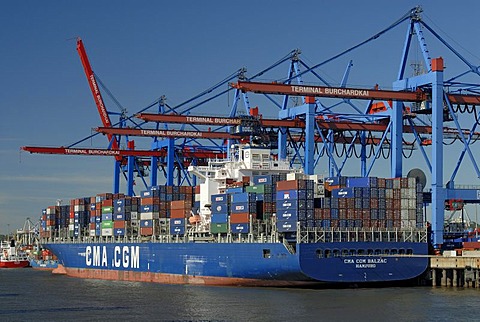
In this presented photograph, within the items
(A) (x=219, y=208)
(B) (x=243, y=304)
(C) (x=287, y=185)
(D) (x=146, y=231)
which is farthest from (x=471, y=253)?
(D) (x=146, y=231)

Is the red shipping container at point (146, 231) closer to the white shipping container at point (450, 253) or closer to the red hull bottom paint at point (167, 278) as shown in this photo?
the red hull bottom paint at point (167, 278)

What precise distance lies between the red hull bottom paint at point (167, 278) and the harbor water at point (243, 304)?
77 centimetres

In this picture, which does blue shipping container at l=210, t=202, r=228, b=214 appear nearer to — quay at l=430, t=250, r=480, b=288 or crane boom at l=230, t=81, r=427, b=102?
crane boom at l=230, t=81, r=427, b=102

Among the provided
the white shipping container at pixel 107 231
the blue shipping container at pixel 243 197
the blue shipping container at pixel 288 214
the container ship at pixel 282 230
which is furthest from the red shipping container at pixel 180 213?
the blue shipping container at pixel 288 214

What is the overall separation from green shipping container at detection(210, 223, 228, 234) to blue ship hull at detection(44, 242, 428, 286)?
3.70 ft

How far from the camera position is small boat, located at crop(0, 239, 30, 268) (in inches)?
5027

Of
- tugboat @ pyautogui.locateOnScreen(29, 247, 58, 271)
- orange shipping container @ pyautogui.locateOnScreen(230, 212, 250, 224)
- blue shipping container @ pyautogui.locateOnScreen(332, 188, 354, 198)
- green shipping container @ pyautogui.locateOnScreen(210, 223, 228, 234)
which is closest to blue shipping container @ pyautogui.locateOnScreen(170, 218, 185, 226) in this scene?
green shipping container @ pyautogui.locateOnScreen(210, 223, 228, 234)

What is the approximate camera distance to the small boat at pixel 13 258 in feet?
419

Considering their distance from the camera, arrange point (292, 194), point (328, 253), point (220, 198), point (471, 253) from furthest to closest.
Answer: point (220, 198), point (471, 253), point (292, 194), point (328, 253)

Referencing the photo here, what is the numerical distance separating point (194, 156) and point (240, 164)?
26279 mm

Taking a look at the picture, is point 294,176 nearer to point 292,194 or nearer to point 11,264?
point 292,194

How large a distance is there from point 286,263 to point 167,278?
1664 cm

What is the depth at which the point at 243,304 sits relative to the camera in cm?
4803

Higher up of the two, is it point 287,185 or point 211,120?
point 211,120
